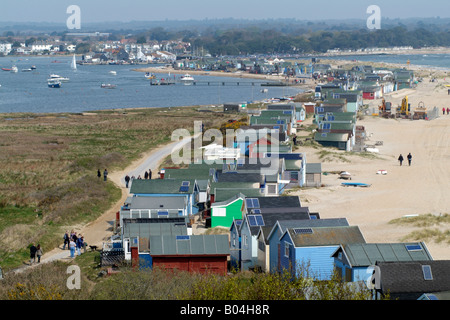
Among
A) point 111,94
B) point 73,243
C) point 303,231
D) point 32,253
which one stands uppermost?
point 111,94

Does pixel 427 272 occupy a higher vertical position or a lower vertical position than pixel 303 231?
lower

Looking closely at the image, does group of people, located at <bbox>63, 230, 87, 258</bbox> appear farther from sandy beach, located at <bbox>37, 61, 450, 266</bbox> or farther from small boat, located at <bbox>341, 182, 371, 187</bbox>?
small boat, located at <bbox>341, 182, 371, 187</bbox>

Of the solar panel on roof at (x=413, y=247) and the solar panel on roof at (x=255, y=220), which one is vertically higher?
the solar panel on roof at (x=413, y=247)

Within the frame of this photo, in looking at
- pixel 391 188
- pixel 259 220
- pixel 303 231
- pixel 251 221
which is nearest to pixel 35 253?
pixel 251 221

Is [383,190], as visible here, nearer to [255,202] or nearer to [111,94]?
[255,202]

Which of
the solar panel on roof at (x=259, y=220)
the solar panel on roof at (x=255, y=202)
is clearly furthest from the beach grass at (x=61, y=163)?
the solar panel on roof at (x=259, y=220)

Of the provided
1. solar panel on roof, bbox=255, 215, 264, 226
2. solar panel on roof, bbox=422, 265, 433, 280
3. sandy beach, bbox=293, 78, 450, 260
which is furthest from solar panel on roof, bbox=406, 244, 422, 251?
solar panel on roof, bbox=255, 215, 264, 226

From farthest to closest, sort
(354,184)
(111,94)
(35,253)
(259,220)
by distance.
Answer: (111,94), (354,184), (35,253), (259,220)

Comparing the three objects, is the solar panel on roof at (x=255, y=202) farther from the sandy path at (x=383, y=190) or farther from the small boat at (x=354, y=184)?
the small boat at (x=354, y=184)

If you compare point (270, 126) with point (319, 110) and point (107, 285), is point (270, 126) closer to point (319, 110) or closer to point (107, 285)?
point (319, 110)

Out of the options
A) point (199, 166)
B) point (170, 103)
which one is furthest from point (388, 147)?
point (170, 103)
